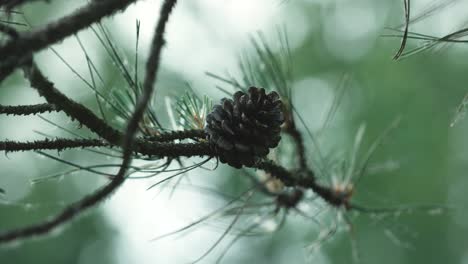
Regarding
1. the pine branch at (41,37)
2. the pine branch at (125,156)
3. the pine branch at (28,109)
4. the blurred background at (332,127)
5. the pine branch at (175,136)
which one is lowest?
the blurred background at (332,127)

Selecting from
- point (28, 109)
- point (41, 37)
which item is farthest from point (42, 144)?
point (41, 37)

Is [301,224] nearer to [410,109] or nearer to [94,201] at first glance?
[410,109]

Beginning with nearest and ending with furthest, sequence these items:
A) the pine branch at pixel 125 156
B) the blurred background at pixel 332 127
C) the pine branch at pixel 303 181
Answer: the pine branch at pixel 125 156, the pine branch at pixel 303 181, the blurred background at pixel 332 127

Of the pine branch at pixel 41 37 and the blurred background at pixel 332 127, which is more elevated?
the pine branch at pixel 41 37

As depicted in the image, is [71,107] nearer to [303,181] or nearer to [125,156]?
[125,156]

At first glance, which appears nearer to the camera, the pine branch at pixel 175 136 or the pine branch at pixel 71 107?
the pine branch at pixel 71 107

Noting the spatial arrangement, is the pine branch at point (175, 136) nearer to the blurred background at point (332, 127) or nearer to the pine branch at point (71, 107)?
the pine branch at point (71, 107)

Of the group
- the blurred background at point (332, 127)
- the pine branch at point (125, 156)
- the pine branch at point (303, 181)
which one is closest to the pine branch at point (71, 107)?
the pine branch at point (125, 156)
